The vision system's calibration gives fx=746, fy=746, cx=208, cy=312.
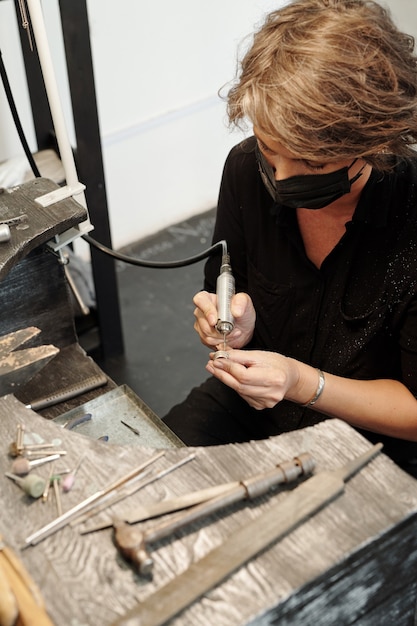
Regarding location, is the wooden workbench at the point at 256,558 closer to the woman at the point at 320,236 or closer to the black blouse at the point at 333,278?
the woman at the point at 320,236

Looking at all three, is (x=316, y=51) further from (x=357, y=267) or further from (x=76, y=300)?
(x=76, y=300)

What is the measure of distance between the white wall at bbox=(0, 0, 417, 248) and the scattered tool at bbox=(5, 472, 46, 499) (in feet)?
6.28

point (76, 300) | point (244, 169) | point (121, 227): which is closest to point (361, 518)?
point (244, 169)

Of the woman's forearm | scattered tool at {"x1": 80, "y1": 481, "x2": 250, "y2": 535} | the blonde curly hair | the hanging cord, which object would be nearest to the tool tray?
the woman's forearm

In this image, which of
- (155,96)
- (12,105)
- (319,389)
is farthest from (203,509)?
(155,96)

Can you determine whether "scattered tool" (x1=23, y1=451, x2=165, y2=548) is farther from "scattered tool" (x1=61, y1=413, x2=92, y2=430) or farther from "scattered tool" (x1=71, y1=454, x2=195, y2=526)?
"scattered tool" (x1=61, y1=413, x2=92, y2=430)

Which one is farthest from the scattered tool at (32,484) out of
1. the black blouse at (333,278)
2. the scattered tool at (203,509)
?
the black blouse at (333,278)

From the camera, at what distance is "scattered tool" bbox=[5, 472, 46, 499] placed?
38.6 inches

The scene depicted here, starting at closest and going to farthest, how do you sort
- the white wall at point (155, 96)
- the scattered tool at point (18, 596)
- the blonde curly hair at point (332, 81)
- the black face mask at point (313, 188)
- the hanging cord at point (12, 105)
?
the scattered tool at point (18, 596) < the blonde curly hair at point (332, 81) < the black face mask at point (313, 188) < the hanging cord at point (12, 105) < the white wall at point (155, 96)

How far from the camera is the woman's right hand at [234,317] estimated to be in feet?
4.97

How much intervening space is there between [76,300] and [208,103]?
4.14 ft

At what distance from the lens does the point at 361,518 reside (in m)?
0.93

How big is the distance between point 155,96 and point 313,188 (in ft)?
6.25

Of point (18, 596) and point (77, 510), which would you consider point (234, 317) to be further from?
point (18, 596)
